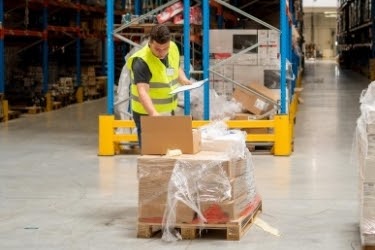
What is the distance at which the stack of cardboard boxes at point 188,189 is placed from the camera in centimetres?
518


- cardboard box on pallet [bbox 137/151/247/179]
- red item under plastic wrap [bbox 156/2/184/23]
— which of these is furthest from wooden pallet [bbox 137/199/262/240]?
red item under plastic wrap [bbox 156/2/184/23]

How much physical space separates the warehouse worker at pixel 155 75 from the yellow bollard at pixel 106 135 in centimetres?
296

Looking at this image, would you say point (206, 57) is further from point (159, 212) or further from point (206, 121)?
point (159, 212)

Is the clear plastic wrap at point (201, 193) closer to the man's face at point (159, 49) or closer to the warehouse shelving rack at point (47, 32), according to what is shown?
the man's face at point (159, 49)

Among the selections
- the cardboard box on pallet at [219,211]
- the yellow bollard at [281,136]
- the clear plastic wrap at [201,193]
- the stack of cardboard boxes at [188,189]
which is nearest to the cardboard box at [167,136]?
the stack of cardboard boxes at [188,189]

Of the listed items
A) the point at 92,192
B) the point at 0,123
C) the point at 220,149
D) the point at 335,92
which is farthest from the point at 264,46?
the point at 335,92

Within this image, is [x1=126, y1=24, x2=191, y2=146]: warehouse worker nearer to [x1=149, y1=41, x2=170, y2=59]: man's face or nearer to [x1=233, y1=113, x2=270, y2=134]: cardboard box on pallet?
[x1=149, y1=41, x2=170, y2=59]: man's face

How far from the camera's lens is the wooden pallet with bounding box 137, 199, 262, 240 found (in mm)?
5227

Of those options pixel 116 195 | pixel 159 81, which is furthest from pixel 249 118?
pixel 159 81

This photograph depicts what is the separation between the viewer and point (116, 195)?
688 cm

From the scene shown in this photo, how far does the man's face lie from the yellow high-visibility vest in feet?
0.30

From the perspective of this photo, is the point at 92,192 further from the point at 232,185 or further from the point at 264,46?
the point at 264,46

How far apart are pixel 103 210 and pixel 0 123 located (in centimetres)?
778

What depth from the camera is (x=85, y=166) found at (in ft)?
28.2
